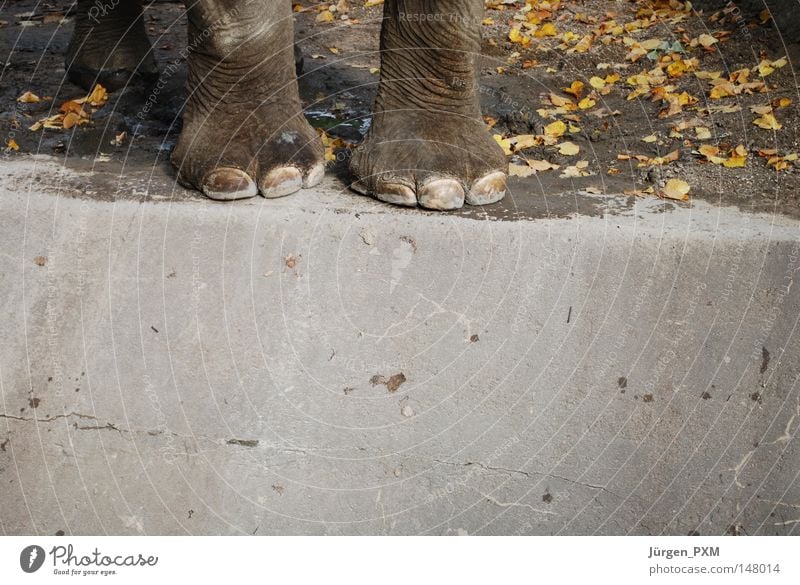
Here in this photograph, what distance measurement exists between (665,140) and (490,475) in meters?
1.57

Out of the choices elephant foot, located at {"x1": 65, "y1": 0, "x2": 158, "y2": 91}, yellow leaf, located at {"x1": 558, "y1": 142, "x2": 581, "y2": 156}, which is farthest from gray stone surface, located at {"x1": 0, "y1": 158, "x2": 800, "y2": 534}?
elephant foot, located at {"x1": 65, "y1": 0, "x2": 158, "y2": 91}

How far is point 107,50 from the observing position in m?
4.34

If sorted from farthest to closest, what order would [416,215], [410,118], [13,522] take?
[410,118], [416,215], [13,522]

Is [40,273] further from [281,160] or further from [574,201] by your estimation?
[574,201]

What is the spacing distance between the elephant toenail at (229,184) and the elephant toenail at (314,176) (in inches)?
6.6

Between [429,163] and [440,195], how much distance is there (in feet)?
0.45

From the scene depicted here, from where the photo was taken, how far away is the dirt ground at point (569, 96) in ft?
11.2

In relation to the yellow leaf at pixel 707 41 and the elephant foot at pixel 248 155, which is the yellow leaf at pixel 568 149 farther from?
the yellow leaf at pixel 707 41

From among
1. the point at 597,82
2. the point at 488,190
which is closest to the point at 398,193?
the point at 488,190

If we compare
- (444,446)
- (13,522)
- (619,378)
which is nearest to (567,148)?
(619,378)

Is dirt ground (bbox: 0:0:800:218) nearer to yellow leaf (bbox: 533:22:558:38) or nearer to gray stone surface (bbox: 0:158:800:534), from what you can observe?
yellow leaf (bbox: 533:22:558:38)

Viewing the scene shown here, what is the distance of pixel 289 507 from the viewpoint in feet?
9.13

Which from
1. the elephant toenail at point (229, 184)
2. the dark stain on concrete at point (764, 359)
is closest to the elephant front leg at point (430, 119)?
the elephant toenail at point (229, 184)

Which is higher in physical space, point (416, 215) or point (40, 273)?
point (416, 215)
